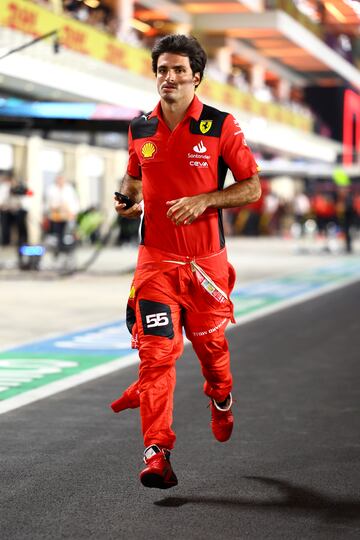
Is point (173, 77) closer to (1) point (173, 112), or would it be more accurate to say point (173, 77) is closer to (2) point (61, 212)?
(1) point (173, 112)

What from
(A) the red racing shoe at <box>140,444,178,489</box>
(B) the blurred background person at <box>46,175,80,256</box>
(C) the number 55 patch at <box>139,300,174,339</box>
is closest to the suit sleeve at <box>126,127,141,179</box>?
(C) the number 55 patch at <box>139,300,174,339</box>

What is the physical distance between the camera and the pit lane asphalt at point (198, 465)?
16.1 feet

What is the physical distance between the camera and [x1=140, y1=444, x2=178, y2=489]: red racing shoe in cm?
525

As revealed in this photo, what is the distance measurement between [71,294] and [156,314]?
12446 millimetres

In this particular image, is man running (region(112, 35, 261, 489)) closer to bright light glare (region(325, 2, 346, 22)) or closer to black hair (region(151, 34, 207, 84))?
black hair (region(151, 34, 207, 84))

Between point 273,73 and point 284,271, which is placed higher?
point 273,73

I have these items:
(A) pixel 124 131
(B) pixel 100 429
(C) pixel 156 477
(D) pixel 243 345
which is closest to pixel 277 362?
(D) pixel 243 345

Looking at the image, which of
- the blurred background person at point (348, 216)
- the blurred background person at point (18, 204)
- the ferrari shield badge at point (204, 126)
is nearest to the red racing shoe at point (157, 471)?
the ferrari shield badge at point (204, 126)

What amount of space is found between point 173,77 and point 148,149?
1.08ft

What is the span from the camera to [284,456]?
6355mm

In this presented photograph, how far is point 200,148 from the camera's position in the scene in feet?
17.9

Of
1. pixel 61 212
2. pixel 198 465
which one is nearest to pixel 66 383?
pixel 198 465

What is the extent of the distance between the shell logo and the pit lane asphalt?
142 cm

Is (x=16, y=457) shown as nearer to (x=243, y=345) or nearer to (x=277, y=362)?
(x=277, y=362)
